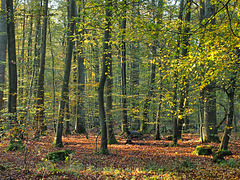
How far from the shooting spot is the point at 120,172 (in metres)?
6.37

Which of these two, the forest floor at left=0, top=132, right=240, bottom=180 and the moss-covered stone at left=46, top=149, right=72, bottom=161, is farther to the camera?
the moss-covered stone at left=46, top=149, right=72, bottom=161

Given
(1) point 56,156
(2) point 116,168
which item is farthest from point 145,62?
(1) point 56,156

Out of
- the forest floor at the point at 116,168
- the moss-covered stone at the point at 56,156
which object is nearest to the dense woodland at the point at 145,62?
the forest floor at the point at 116,168

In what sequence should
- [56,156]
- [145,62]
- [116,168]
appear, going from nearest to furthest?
[116,168]
[56,156]
[145,62]

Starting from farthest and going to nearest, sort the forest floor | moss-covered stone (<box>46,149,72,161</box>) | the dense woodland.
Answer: moss-covered stone (<box>46,149,72,161</box>) < the dense woodland < the forest floor

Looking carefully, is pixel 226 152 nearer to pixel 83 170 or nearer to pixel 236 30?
pixel 236 30

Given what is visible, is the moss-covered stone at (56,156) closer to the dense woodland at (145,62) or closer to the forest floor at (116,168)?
the forest floor at (116,168)

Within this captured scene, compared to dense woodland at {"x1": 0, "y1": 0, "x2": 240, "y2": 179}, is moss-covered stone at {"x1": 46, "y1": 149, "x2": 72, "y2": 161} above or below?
below

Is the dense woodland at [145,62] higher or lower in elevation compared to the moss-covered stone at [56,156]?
higher

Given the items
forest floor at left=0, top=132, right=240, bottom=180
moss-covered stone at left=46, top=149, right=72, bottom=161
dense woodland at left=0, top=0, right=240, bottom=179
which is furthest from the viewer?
moss-covered stone at left=46, top=149, right=72, bottom=161

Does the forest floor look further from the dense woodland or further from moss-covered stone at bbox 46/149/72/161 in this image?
the dense woodland

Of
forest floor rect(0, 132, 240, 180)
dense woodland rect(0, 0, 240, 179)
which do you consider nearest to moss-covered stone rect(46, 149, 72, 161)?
forest floor rect(0, 132, 240, 180)

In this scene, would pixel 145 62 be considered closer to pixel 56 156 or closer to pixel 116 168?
pixel 116 168

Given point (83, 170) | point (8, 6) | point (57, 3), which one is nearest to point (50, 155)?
point (83, 170)
